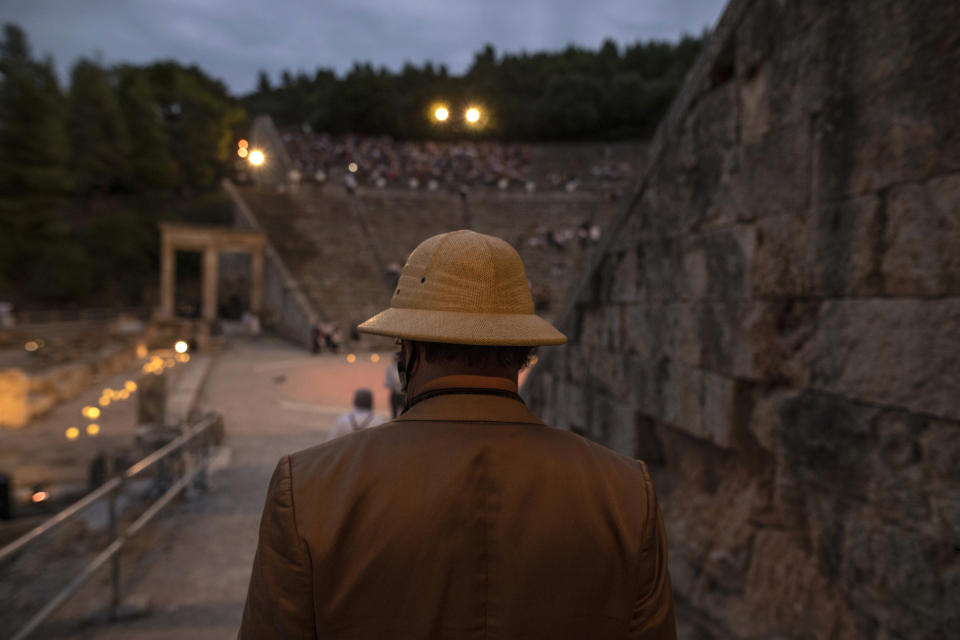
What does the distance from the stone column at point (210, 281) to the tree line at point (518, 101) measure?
1078 inches

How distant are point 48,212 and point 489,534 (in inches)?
1641

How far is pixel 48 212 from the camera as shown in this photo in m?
34.1

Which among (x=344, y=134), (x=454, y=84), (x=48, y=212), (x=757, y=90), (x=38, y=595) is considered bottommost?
(x=38, y=595)

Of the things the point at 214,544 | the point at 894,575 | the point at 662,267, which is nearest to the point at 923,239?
the point at 894,575

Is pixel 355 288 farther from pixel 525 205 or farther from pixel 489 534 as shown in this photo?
pixel 489 534

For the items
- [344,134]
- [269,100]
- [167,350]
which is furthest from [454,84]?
[167,350]

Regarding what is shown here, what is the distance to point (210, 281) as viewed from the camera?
25984mm

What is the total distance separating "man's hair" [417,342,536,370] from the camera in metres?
1.40

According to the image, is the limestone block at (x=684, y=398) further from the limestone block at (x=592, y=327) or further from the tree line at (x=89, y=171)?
the tree line at (x=89, y=171)

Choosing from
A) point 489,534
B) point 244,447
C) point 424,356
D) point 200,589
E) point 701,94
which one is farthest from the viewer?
point 244,447

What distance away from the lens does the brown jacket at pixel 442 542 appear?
4.00 ft

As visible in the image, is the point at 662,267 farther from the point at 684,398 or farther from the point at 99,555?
the point at 99,555

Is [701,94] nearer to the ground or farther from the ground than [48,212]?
nearer to the ground

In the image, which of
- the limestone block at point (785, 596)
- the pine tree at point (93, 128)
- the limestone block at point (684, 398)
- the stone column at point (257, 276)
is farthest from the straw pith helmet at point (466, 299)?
the pine tree at point (93, 128)
